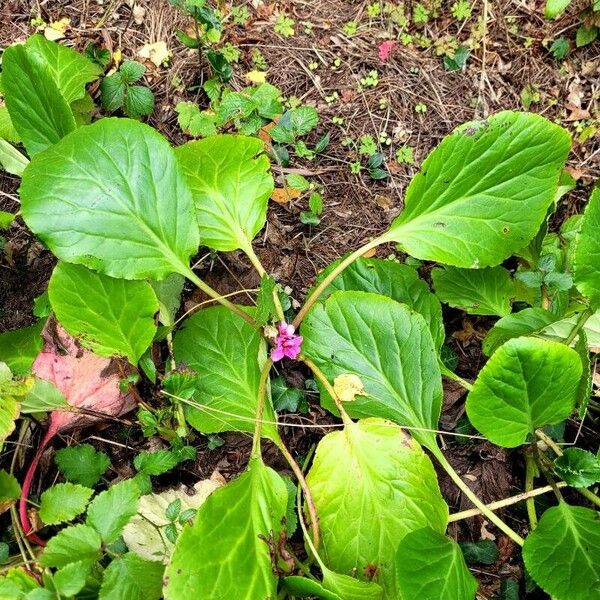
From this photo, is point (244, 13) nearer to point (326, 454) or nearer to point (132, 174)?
point (132, 174)

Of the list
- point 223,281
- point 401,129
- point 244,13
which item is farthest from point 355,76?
point 223,281

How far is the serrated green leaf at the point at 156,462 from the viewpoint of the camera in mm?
1354

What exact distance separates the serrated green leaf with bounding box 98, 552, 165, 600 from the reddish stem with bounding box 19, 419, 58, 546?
9.9 inches

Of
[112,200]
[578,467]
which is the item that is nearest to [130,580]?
[112,200]

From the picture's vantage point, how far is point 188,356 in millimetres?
1417

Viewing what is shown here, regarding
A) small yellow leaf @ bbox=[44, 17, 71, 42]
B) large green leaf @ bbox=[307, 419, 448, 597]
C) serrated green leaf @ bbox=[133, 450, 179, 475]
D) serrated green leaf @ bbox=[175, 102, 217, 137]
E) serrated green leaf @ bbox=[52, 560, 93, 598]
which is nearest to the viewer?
serrated green leaf @ bbox=[52, 560, 93, 598]

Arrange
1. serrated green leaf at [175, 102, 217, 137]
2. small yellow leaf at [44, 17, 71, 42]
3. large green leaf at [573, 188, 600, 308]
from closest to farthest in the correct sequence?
large green leaf at [573, 188, 600, 308] → serrated green leaf at [175, 102, 217, 137] → small yellow leaf at [44, 17, 71, 42]

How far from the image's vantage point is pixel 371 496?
1267 mm

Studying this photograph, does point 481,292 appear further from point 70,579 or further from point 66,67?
point 66,67

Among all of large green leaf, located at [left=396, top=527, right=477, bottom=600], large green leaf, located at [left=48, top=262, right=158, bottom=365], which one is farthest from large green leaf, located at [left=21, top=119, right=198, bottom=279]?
large green leaf, located at [left=396, top=527, right=477, bottom=600]

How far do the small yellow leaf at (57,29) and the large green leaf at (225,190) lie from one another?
2.00 ft

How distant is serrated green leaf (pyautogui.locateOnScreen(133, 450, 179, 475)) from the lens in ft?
4.44

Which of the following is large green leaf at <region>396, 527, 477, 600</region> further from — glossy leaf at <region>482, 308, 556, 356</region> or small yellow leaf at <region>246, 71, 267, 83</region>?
small yellow leaf at <region>246, 71, 267, 83</region>

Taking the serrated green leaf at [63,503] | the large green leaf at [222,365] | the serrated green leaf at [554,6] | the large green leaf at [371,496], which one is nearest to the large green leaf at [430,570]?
the large green leaf at [371,496]
